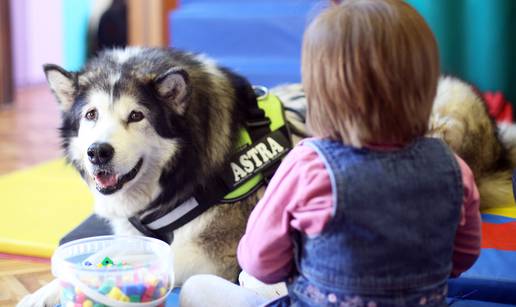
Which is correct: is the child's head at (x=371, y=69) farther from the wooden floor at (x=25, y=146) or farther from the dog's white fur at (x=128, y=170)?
the wooden floor at (x=25, y=146)

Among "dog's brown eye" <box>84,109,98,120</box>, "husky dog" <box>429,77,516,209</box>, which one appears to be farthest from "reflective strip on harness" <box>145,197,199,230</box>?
"husky dog" <box>429,77,516,209</box>

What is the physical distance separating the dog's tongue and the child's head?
0.97m

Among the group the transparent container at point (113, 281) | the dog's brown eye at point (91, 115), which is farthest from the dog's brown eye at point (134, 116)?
the transparent container at point (113, 281)

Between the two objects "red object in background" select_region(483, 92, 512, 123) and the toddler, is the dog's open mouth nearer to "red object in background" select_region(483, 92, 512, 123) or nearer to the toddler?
the toddler

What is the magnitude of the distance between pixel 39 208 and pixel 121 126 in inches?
51.2

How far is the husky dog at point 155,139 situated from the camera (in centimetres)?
209

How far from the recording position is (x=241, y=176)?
7.58 ft

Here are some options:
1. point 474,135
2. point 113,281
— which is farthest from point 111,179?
point 474,135

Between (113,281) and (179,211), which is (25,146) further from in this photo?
(113,281)

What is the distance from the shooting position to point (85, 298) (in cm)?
164

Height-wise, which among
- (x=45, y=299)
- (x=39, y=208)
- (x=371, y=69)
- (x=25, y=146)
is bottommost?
(x=25, y=146)

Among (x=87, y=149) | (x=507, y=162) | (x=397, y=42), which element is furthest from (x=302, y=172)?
(x=507, y=162)

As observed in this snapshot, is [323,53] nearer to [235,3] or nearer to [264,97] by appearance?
[264,97]

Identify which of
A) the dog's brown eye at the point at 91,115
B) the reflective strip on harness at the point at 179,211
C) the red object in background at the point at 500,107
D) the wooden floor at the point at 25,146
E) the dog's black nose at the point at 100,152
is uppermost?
the dog's brown eye at the point at 91,115
